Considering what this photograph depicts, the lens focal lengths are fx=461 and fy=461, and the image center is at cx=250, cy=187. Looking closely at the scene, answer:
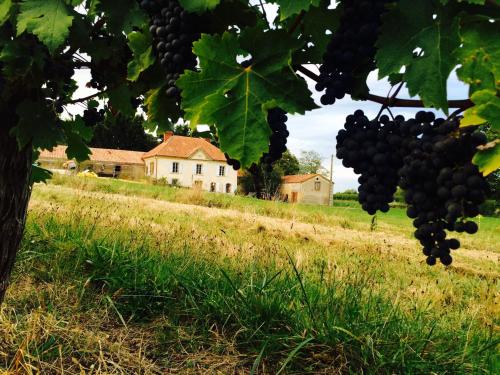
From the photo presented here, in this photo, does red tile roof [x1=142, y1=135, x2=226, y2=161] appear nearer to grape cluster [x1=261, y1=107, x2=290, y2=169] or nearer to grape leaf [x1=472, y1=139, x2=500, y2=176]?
grape cluster [x1=261, y1=107, x2=290, y2=169]

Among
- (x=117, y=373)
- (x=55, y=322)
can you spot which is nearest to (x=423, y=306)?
(x=117, y=373)

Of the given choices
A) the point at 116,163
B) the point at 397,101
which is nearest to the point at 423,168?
the point at 397,101

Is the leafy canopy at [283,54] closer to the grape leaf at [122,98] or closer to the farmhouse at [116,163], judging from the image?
A: the grape leaf at [122,98]

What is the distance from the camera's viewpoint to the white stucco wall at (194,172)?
5484 centimetres

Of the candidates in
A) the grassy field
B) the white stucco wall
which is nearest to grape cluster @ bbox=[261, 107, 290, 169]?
the grassy field

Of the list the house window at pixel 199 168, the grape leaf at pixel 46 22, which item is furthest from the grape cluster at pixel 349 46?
the house window at pixel 199 168

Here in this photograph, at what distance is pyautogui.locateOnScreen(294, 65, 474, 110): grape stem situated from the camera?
1.37 metres

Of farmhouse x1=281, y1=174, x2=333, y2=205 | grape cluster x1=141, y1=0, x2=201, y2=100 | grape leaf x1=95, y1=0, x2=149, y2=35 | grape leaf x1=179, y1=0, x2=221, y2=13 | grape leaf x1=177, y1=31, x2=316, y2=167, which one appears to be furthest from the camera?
farmhouse x1=281, y1=174, x2=333, y2=205

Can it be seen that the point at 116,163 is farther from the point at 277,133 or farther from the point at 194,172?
the point at 277,133

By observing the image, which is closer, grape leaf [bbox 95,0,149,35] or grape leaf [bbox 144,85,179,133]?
grape leaf [bbox 95,0,149,35]

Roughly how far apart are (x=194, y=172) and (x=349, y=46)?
55.1 metres

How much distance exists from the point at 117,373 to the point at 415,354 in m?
2.21

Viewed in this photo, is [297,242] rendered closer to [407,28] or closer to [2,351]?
[2,351]

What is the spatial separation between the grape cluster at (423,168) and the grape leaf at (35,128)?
1.79 metres
